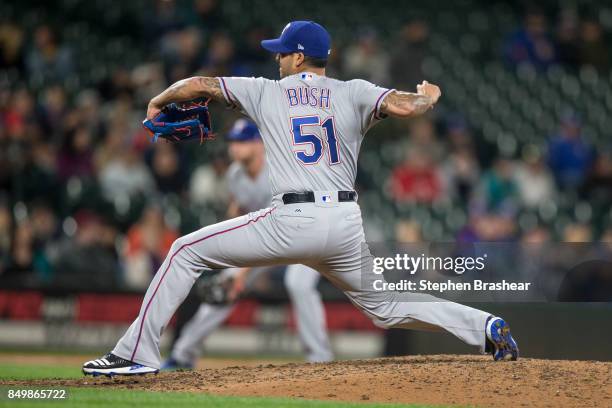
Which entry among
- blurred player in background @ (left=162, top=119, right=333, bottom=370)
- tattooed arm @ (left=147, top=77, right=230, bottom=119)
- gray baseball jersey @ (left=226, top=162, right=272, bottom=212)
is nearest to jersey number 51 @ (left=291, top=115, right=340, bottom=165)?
tattooed arm @ (left=147, top=77, right=230, bottom=119)

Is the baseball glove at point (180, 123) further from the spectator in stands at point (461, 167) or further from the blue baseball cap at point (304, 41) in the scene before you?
the spectator in stands at point (461, 167)

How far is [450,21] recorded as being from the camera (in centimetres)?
1681

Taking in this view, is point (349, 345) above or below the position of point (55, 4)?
below

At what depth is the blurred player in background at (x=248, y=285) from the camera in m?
8.81

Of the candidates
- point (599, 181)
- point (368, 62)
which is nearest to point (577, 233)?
point (599, 181)

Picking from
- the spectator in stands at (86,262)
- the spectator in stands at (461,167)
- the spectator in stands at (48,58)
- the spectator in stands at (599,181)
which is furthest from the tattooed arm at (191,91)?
the spectator in stands at (599,181)

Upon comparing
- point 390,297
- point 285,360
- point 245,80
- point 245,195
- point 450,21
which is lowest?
point 285,360

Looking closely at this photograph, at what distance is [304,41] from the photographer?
6.05 metres

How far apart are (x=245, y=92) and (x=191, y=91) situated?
313 millimetres

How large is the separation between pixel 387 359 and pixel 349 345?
4.44 m

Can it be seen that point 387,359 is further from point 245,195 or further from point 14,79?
point 14,79

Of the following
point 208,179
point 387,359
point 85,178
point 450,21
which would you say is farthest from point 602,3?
point 387,359

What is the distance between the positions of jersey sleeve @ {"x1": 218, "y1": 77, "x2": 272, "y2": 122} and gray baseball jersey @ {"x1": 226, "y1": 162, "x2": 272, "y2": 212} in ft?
10.5

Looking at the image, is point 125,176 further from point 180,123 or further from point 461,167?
point 180,123
